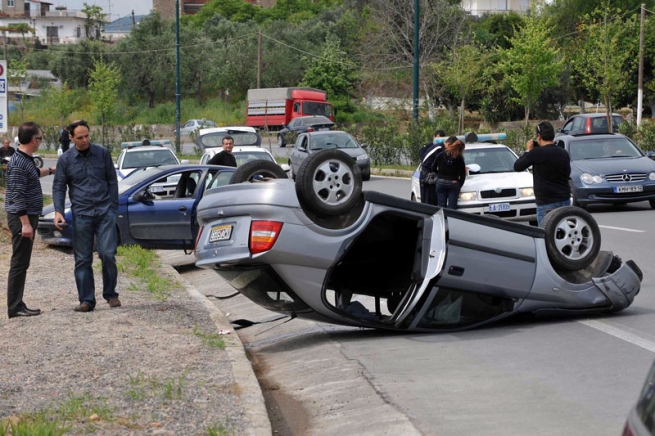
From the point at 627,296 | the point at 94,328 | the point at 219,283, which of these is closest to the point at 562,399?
the point at 627,296

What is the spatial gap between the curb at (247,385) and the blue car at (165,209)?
487 centimetres

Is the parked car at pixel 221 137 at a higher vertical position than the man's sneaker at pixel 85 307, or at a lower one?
higher

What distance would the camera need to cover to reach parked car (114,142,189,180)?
24656 mm

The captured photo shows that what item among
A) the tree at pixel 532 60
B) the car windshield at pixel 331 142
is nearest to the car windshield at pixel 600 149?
the car windshield at pixel 331 142

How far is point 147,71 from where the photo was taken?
8831 centimetres

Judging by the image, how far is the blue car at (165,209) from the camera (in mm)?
15461

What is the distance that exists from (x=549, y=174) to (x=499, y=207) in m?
6.51

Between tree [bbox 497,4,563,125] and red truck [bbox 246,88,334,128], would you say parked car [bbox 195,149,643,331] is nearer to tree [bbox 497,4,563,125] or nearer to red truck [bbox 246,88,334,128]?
tree [bbox 497,4,563,125]

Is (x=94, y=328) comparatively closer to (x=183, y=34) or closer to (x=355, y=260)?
(x=355, y=260)

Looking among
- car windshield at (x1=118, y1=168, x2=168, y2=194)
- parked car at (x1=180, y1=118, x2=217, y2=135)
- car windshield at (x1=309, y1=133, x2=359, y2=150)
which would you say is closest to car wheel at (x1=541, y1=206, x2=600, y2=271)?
car windshield at (x1=118, y1=168, x2=168, y2=194)

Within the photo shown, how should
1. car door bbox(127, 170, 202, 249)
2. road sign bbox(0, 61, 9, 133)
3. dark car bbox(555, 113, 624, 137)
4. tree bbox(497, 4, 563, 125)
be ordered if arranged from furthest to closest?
tree bbox(497, 4, 563, 125)
dark car bbox(555, 113, 624, 137)
road sign bbox(0, 61, 9, 133)
car door bbox(127, 170, 202, 249)

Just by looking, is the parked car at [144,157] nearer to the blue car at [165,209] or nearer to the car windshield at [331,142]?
the car windshield at [331,142]

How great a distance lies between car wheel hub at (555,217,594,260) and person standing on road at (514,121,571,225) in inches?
67.5

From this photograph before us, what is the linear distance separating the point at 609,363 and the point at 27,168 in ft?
19.2
